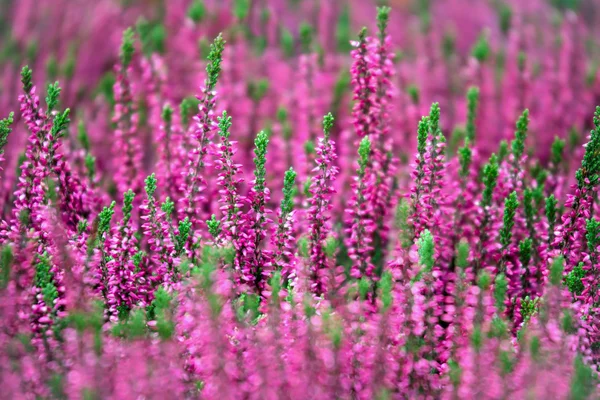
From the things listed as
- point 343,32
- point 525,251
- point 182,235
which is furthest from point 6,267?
point 343,32

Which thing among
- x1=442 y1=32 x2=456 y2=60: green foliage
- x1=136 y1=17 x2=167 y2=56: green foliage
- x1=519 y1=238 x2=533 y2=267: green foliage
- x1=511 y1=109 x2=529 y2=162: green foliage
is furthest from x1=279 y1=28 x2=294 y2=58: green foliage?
x1=519 y1=238 x2=533 y2=267: green foliage

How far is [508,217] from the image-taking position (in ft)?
11.4

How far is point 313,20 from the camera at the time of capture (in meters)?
8.17

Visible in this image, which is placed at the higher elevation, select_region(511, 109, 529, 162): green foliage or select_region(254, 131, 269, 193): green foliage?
select_region(511, 109, 529, 162): green foliage

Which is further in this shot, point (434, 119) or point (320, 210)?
point (434, 119)

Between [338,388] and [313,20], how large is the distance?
6028mm

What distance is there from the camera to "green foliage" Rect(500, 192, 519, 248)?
136 inches

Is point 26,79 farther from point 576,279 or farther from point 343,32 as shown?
point 343,32

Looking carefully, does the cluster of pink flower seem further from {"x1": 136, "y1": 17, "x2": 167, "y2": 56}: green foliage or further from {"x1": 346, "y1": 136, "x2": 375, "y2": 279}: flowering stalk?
{"x1": 136, "y1": 17, "x2": 167, "y2": 56}: green foliage

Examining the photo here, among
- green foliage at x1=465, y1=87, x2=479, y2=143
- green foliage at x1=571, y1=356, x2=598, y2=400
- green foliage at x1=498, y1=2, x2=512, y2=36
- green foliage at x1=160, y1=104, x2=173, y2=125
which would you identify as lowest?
green foliage at x1=571, y1=356, x2=598, y2=400

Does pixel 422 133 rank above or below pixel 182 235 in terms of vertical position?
above

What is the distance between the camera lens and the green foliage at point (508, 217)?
3453mm

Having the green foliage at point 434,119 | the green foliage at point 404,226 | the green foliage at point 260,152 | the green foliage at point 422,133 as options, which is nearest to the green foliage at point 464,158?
the green foliage at point 434,119

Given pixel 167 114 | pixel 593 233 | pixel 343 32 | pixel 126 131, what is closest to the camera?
pixel 593 233
